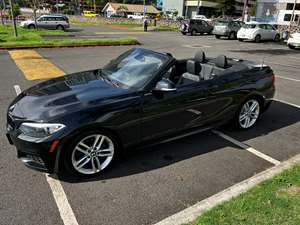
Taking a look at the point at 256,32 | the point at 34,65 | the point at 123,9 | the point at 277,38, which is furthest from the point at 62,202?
the point at 123,9

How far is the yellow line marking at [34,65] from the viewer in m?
8.61

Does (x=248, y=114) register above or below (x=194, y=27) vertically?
below

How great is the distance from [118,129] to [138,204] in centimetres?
95

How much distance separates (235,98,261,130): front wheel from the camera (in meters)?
4.77

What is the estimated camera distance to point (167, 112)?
12.2 ft

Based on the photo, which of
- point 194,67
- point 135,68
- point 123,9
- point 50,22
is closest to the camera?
point 135,68

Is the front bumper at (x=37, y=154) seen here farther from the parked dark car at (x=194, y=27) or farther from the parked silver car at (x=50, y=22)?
the parked silver car at (x=50, y=22)

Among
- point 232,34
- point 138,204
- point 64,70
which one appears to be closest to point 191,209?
point 138,204

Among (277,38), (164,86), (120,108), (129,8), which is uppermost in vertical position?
(129,8)

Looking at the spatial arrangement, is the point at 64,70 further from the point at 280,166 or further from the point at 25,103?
the point at 280,166

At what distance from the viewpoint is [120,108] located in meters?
3.31

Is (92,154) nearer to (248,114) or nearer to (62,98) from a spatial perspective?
(62,98)

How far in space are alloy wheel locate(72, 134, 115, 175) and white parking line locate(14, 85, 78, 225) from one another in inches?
12.2

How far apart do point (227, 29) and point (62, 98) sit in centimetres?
2321
